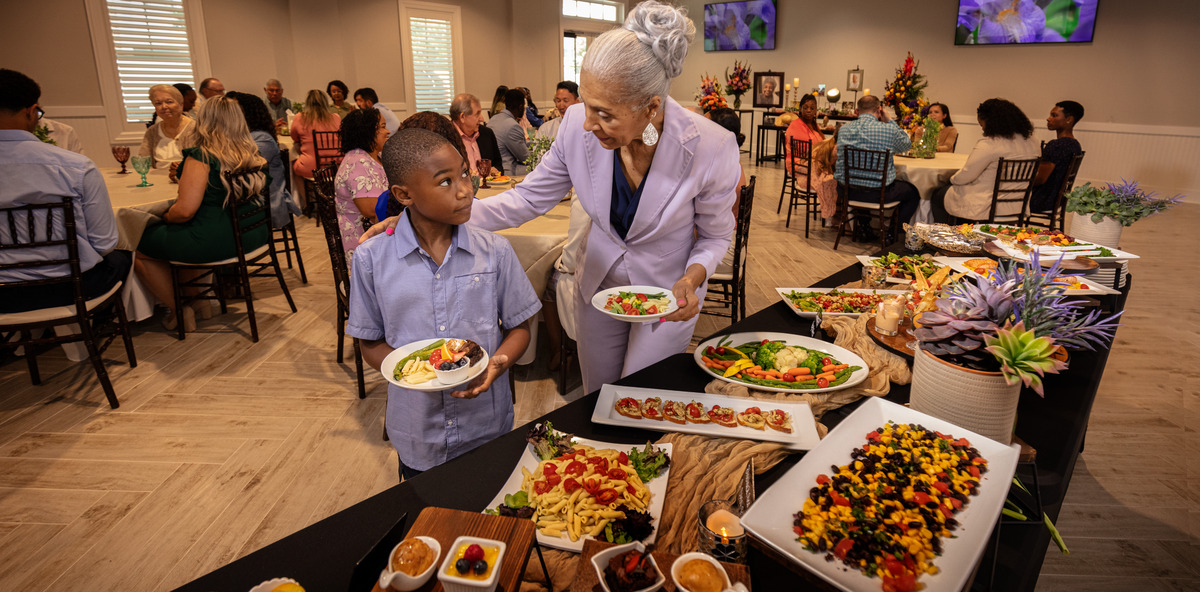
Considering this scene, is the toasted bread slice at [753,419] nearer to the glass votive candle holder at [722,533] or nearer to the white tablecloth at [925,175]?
the glass votive candle holder at [722,533]

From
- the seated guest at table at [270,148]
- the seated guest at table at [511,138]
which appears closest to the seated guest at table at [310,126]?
the seated guest at table at [270,148]

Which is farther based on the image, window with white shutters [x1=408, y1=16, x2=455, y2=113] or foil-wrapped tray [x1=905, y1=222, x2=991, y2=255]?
window with white shutters [x1=408, y1=16, x2=455, y2=113]

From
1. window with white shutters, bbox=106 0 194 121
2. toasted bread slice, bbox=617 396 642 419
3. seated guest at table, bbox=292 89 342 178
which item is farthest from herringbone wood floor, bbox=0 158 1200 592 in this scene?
window with white shutters, bbox=106 0 194 121

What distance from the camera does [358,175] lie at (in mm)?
3314

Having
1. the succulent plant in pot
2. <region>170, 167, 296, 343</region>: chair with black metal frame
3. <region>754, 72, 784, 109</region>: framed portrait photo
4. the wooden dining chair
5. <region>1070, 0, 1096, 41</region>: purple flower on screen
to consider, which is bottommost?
<region>170, 167, 296, 343</region>: chair with black metal frame

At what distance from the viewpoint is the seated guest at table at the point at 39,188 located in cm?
276

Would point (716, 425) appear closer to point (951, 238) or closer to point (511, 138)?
point (951, 238)

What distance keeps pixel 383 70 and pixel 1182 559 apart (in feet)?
33.9

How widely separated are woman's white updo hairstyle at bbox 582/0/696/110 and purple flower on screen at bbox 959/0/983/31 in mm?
10222

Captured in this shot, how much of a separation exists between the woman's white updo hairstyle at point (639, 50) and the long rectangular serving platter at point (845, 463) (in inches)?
32.6

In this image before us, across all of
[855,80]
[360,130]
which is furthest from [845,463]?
[855,80]

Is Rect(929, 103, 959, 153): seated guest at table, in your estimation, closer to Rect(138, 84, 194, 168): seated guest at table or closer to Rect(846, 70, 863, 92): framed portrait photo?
Rect(846, 70, 863, 92): framed portrait photo

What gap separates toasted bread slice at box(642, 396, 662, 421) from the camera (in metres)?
1.39

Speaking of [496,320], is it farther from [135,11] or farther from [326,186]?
[135,11]
